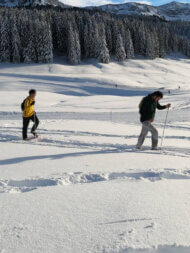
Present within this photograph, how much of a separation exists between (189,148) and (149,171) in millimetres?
3164

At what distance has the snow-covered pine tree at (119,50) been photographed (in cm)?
6531

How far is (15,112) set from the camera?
15477 millimetres

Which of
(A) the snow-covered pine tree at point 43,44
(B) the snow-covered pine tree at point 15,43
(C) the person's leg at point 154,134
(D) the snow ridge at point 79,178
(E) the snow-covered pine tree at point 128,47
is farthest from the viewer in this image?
(E) the snow-covered pine tree at point 128,47

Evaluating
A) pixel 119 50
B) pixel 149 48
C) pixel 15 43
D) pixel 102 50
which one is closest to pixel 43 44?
pixel 15 43

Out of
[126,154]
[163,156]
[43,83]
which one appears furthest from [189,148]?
[43,83]

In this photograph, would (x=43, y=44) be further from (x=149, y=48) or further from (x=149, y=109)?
(x=149, y=109)

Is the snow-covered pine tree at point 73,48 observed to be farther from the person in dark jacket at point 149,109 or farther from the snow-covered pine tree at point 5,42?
the person in dark jacket at point 149,109

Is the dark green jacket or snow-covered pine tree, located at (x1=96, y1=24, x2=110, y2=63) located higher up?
snow-covered pine tree, located at (x1=96, y1=24, x2=110, y2=63)

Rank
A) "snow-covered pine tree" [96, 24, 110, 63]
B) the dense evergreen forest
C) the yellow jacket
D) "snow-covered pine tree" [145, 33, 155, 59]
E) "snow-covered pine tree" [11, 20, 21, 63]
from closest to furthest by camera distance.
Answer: the yellow jacket, "snow-covered pine tree" [11, 20, 21, 63], the dense evergreen forest, "snow-covered pine tree" [96, 24, 110, 63], "snow-covered pine tree" [145, 33, 155, 59]

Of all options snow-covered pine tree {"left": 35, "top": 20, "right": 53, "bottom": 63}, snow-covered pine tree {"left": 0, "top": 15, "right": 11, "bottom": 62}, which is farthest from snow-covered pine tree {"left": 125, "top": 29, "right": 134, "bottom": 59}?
snow-covered pine tree {"left": 0, "top": 15, "right": 11, "bottom": 62}

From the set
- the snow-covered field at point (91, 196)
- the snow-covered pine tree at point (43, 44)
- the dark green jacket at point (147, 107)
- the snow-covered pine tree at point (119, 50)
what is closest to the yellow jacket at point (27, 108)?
the snow-covered field at point (91, 196)

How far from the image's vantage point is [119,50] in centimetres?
6519

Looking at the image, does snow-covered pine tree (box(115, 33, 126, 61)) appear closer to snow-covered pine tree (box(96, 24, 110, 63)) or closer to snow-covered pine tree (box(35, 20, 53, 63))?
snow-covered pine tree (box(96, 24, 110, 63))

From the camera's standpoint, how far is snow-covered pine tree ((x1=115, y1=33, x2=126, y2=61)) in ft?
214
